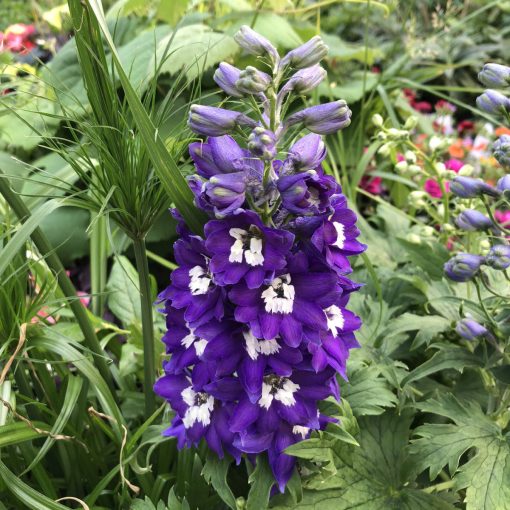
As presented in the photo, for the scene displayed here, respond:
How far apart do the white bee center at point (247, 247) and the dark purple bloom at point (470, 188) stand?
0.51 meters

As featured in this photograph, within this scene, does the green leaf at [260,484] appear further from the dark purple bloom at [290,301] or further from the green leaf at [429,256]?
the green leaf at [429,256]

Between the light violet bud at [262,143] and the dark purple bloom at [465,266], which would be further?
the dark purple bloom at [465,266]

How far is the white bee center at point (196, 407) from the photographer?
41.8 inches

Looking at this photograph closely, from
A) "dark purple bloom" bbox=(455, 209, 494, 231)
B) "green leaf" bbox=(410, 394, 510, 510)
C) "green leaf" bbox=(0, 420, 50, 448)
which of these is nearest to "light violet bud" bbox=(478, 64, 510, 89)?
"dark purple bloom" bbox=(455, 209, 494, 231)

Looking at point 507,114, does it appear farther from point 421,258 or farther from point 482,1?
point 482,1

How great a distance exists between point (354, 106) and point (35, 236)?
173cm

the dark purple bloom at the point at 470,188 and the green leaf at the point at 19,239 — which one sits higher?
the green leaf at the point at 19,239

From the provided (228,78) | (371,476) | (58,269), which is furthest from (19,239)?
(371,476)

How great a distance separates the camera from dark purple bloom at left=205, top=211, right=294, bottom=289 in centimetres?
90

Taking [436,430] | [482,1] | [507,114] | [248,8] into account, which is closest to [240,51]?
[248,8]

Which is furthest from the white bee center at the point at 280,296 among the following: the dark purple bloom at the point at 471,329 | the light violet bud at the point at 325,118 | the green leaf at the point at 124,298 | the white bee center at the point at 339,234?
the green leaf at the point at 124,298

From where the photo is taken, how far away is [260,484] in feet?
3.40

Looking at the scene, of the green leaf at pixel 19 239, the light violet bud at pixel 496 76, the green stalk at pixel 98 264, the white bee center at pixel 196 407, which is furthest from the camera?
the green stalk at pixel 98 264

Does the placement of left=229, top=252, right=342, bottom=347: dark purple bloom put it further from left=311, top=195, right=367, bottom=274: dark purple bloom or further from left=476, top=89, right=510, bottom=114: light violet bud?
left=476, top=89, right=510, bottom=114: light violet bud
